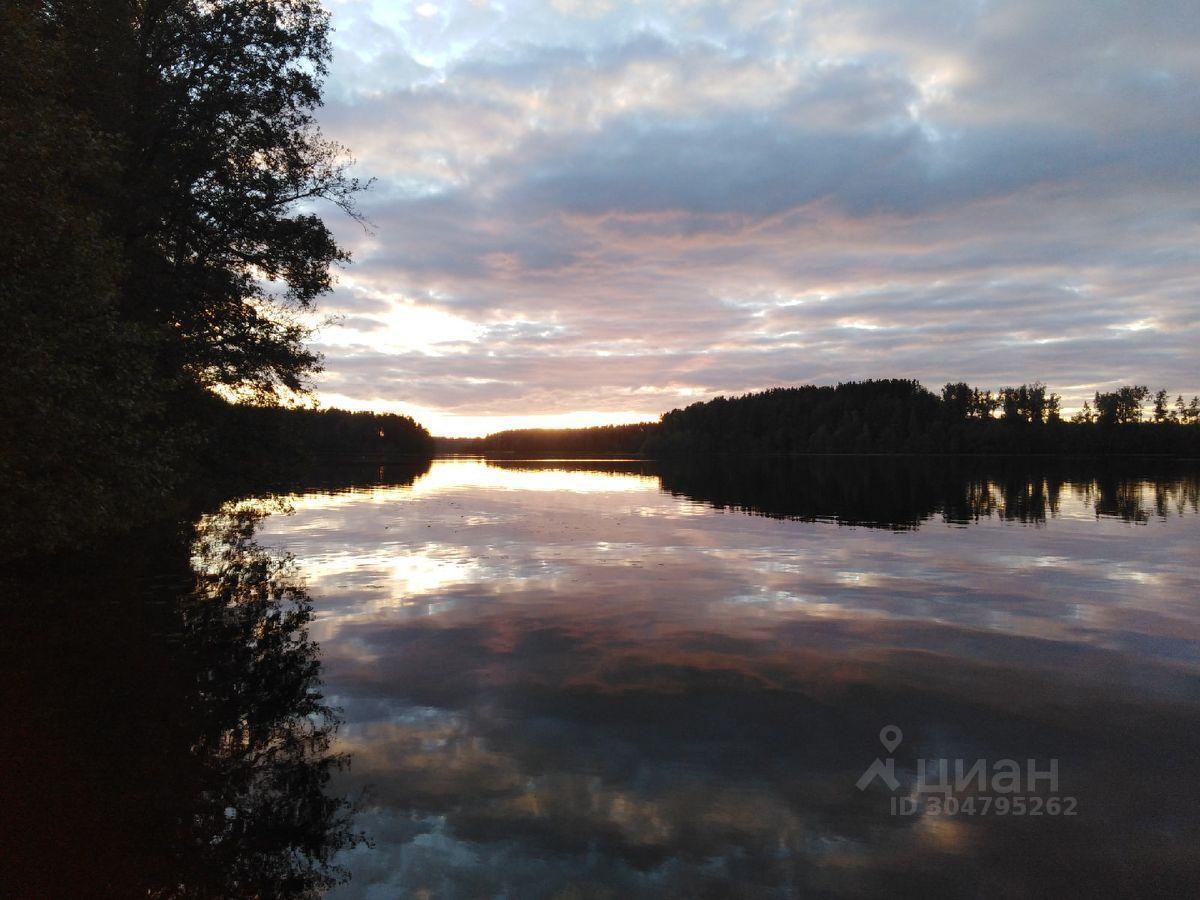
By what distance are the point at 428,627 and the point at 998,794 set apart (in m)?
15.1

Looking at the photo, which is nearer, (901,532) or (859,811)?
(859,811)

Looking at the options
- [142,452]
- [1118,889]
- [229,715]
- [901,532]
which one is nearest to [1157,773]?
[1118,889]

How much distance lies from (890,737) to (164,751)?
1296cm

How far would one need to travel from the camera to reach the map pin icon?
12.4 meters

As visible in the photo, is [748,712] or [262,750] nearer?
[262,750]

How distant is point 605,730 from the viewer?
1305 centimetres

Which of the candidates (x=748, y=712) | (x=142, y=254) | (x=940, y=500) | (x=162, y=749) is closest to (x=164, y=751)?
(x=162, y=749)

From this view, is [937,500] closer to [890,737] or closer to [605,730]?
[890,737]

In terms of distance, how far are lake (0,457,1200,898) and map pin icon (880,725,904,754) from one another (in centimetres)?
6

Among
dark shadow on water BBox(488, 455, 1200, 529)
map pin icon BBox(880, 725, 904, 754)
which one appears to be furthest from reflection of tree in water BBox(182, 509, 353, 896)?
dark shadow on water BBox(488, 455, 1200, 529)

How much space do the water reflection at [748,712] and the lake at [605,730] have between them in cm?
7

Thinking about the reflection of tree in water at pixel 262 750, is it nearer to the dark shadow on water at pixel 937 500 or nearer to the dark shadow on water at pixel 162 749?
the dark shadow on water at pixel 162 749

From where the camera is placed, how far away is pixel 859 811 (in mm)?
10250

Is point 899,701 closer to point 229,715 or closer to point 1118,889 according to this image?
point 1118,889
